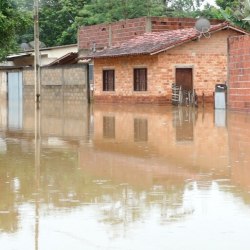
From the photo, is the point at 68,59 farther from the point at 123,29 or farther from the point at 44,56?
the point at 44,56

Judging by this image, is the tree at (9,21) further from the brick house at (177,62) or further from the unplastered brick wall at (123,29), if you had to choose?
the unplastered brick wall at (123,29)

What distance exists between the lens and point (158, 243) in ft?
21.5

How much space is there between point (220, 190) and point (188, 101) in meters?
25.1

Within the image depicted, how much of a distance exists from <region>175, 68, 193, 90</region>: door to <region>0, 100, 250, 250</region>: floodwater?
17535 millimetres

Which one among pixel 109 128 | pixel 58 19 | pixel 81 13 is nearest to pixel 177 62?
pixel 109 128

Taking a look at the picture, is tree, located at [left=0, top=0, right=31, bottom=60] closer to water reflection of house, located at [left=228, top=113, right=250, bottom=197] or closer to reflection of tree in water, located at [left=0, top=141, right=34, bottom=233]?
water reflection of house, located at [left=228, top=113, right=250, bottom=197]

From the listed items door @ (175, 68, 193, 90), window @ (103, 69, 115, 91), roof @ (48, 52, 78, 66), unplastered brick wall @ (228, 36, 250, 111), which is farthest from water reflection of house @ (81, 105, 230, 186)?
roof @ (48, 52, 78, 66)

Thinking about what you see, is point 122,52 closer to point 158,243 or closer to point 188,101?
point 188,101

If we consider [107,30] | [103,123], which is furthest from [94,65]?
[103,123]

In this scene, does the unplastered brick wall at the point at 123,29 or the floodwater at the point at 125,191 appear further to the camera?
the unplastered brick wall at the point at 123,29

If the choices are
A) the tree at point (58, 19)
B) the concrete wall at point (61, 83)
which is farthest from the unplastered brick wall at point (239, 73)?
the tree at point (58, 19)

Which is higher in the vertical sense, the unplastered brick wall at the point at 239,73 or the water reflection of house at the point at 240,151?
the unplastered brick wall at the point at 239,73

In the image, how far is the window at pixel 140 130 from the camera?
664 inches

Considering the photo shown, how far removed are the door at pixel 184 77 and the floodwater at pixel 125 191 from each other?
1753 cm
